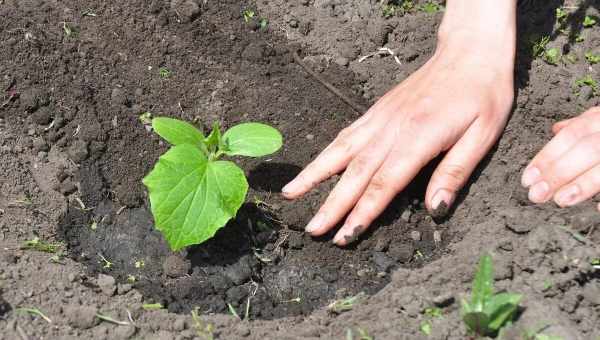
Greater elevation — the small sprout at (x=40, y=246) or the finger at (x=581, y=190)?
the finger at (x=581, y=190)

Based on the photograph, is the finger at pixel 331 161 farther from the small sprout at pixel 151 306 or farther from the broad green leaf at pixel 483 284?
the broad green leaf at pixel 483 284

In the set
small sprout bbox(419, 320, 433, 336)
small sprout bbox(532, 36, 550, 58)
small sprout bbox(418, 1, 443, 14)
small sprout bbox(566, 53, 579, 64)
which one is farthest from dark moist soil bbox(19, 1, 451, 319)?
small sprout bbox(566, 53, 579, 64)

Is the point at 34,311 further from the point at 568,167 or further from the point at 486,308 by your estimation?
the point at 568,167

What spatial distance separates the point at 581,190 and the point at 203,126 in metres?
1.71

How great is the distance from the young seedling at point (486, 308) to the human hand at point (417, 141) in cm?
69

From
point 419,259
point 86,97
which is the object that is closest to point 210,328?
point 419,259

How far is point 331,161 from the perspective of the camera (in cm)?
290

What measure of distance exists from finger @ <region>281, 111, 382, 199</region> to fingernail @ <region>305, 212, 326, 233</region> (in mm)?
161

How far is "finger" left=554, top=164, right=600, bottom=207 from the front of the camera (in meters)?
2.65

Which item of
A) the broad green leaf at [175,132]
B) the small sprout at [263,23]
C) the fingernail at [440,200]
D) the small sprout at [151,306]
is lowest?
the small sprout at [151,306]

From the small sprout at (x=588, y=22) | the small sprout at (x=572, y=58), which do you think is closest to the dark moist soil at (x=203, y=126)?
the small sprout at (x=572, y=58)

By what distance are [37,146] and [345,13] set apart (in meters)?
1.73

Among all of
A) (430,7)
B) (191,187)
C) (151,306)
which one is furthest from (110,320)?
(430,7)

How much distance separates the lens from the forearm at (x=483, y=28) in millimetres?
3059
